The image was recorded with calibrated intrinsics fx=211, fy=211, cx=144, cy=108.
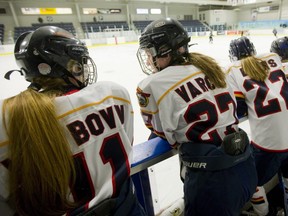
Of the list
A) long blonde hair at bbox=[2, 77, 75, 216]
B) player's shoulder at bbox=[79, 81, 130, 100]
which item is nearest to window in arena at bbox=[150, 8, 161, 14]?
player's shoulder at bbox=[79, 81, 130, 100]

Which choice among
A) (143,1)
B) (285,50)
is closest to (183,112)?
(285,50)

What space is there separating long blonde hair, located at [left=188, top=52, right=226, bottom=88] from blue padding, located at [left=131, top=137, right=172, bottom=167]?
390mm

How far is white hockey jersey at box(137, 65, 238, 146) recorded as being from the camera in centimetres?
96

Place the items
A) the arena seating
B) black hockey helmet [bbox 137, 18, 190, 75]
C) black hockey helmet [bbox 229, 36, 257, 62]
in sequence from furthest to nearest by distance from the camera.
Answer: the arena seating
black hockey helmet [bbox 229, 36, 257, 62]
black hockey helmet [bbox 137, 18, 190, 75]

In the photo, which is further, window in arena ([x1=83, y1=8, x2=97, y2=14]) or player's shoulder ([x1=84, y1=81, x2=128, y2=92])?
window in arena ([x1=83, y1=8, x2=97, y2=14])

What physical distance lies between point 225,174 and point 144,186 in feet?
1.30

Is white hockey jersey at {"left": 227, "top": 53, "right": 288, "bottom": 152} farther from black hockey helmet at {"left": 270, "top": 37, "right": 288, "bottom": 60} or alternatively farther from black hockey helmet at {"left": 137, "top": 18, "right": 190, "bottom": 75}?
black hockey helmet at {"left": 270, "top": 37, "right": 288, "bottom": 60}

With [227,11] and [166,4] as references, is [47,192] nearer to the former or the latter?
[166,4]

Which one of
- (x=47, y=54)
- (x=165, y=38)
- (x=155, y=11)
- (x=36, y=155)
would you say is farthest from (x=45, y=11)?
(x=36, y=155)

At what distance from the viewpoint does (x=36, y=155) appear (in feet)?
1.97

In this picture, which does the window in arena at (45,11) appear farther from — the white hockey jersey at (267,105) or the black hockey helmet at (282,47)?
the white hockey jersey at (267,105)

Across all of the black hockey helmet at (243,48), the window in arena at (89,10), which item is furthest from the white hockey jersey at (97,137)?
the window in arena at (89,10)

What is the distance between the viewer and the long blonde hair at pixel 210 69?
1029 millimetres

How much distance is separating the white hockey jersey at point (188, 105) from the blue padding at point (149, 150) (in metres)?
0.06
